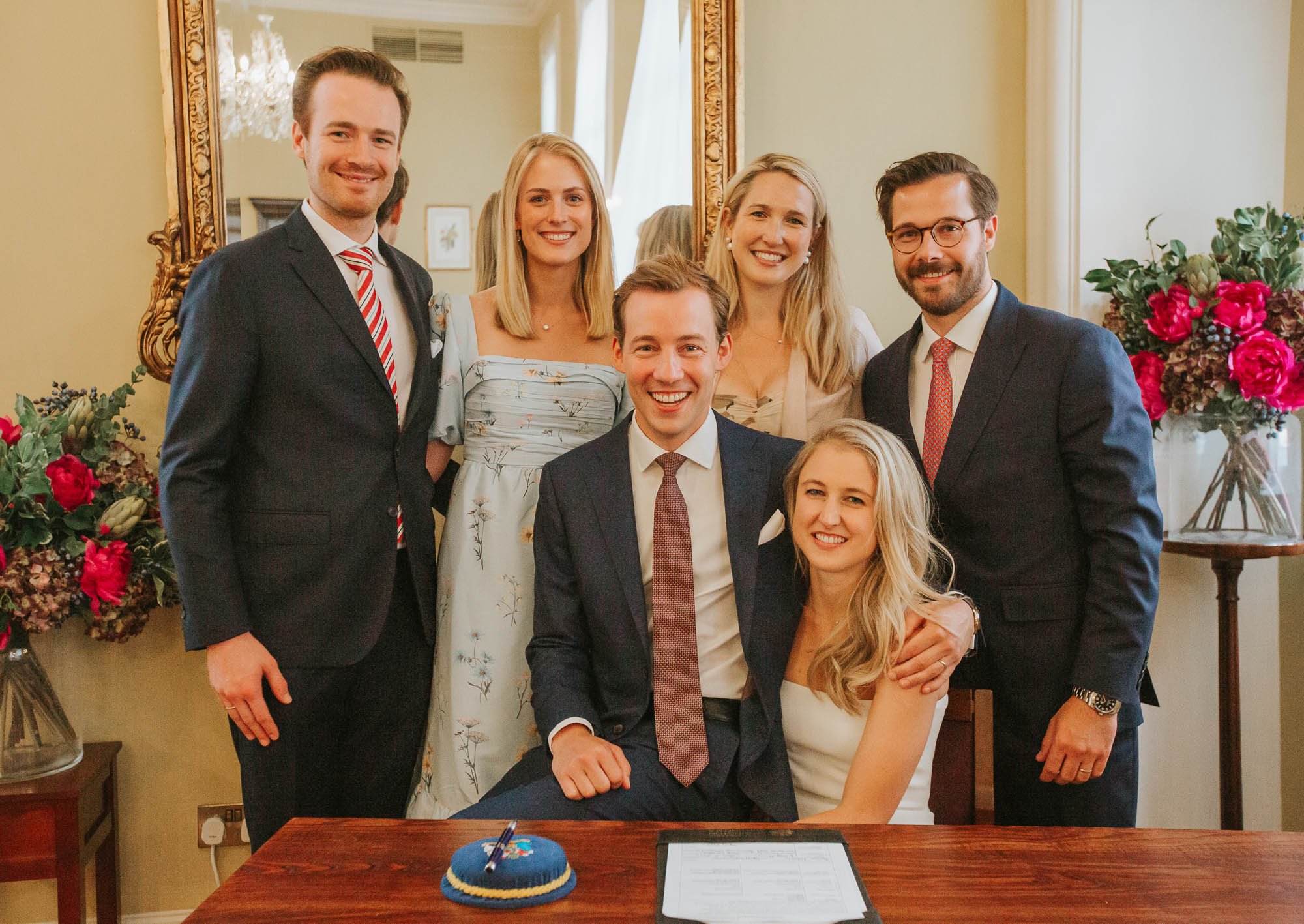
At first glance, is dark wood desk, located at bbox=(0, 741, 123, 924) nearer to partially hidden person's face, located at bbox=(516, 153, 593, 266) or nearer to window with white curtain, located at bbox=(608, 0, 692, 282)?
partially hidden person's face, located at bbox=(516, 153, 593, 266)

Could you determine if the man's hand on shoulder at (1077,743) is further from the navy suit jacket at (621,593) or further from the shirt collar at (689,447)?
the shirt collar at (689,447)

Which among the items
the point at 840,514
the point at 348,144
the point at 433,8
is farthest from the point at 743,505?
the point at 433,8

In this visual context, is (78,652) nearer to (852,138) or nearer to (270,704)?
(270,704)

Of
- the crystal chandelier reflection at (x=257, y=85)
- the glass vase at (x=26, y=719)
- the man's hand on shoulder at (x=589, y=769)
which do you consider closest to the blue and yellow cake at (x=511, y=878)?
the man's hand on shoulder at (x=589, y=769)

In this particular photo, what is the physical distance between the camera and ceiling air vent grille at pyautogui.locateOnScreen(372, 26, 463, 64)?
2.51 metres

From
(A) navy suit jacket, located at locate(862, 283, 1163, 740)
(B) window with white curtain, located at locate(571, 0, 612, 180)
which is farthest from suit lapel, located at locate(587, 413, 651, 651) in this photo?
(B) window with white curtain, located at locate(571, 0, 612, 180)

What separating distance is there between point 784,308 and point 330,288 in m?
1.03

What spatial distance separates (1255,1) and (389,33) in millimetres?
2400

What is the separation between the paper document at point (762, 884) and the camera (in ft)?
3.47

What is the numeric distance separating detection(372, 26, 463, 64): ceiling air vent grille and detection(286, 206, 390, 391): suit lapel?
0.72 metres

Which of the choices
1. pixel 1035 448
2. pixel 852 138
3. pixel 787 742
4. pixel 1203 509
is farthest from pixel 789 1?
pixel 787 742

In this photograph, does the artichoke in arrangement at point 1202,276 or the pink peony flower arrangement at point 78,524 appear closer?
the pink peony flower arrangement at point 78,524

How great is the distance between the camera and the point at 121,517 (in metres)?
2.21

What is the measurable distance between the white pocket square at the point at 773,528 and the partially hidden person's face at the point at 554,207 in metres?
0.78
